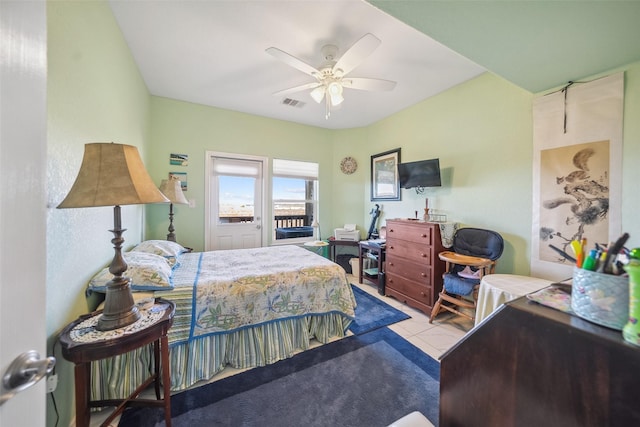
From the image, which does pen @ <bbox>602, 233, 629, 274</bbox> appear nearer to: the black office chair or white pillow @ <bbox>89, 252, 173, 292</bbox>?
the black office chair

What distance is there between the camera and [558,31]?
1438 millimetres

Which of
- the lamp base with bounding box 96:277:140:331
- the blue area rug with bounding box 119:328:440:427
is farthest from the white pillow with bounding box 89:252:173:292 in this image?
the blue area rug with bounding box 119:328:440:427

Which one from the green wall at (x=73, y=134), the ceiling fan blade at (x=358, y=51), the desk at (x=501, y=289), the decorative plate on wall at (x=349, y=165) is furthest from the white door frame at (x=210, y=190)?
the desk at (x=501, y=289)

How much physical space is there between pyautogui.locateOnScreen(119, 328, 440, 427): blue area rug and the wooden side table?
245 mm

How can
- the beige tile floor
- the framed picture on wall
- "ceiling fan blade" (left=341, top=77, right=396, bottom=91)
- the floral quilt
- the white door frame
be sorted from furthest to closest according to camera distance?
the framed picture on wall < the white door frame < "ceiling fan blade" (left=341, top=77, right=396, bottom=91) < the beige tile floor < the floral quilt

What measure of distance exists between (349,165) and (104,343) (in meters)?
4.08

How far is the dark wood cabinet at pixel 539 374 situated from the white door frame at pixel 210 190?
11.7 ft

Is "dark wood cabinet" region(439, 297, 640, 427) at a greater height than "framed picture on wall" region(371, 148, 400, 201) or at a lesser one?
lesser

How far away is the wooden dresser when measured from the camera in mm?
2625

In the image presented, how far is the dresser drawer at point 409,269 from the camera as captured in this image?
2.68m

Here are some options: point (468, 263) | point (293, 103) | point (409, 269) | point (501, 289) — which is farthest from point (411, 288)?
point (293, 103)

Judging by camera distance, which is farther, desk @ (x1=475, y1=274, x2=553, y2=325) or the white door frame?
the white door frame

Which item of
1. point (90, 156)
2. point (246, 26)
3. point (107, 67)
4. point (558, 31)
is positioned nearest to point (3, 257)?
point (90, 156)

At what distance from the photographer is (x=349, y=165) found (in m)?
4.50
